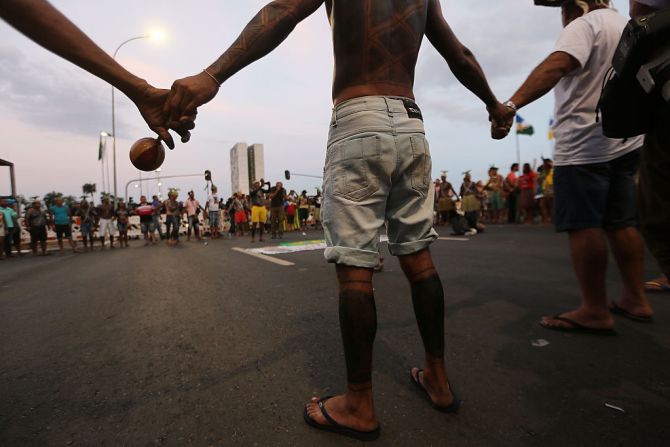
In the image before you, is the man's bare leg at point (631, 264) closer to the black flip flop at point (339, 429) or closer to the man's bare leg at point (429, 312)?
the man's bare leg at point (429, 312)

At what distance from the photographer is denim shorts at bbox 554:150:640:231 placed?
2.27 metres

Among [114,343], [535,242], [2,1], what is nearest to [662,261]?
[2,1]

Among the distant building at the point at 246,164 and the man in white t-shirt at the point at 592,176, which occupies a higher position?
the distant building at the point at 246,164

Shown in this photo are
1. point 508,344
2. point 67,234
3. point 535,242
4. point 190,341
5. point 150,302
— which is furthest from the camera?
point 67,234

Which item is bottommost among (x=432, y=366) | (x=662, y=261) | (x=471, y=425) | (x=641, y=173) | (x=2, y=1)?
Answer: (x=471, y=425)

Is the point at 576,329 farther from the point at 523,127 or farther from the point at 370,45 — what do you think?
the point at 523,127

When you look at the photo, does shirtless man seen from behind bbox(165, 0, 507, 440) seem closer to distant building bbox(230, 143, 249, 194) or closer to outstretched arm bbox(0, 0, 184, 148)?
outstretched arm bbox(0, 0, 184, 148)

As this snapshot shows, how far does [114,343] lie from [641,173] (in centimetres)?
290

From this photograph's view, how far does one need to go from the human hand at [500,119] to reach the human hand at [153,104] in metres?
1.67

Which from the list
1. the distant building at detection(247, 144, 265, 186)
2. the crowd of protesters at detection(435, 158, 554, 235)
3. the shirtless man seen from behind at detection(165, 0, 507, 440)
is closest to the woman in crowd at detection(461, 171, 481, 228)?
the crowd of protesters at detection(435, 158, 554, 235)

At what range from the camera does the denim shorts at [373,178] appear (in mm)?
1406

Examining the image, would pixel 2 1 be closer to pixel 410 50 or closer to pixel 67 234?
pixel 410 50

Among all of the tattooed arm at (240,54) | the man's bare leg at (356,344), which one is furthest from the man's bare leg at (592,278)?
the tattooed arm at (240,54)

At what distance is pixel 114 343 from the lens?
239 cm
